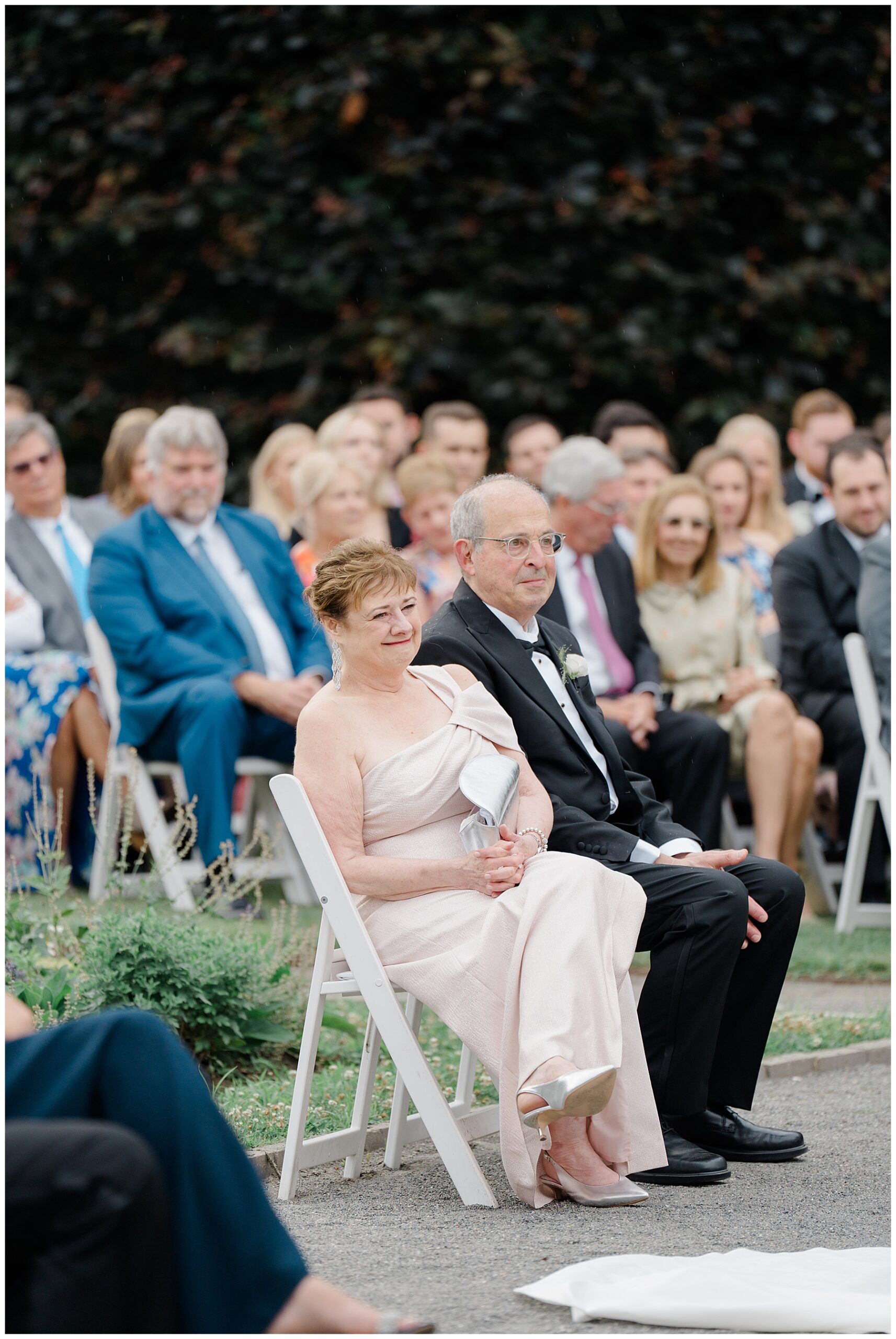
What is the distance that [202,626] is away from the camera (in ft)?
24.5

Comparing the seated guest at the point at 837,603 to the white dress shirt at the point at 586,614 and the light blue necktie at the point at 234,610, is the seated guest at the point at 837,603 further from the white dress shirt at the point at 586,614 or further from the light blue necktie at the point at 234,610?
the light blue necktie at the point at 234,610

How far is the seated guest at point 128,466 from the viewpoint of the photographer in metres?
8.39

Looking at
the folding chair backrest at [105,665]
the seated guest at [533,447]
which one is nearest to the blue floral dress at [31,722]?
the folding chair backrest at [105,665]

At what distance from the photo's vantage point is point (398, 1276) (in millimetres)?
3471

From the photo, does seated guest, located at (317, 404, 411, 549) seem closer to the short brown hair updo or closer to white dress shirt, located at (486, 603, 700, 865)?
white dress shirt, located at (486, 603, 700, 865)

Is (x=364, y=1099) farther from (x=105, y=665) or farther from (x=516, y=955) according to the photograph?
(x=105, y=665)

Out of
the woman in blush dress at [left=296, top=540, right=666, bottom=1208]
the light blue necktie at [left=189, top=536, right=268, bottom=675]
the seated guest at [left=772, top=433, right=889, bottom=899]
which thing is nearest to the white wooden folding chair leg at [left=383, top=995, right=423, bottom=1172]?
the woman in blush dress at [left=296, top=540, right=666, bottom=1208]

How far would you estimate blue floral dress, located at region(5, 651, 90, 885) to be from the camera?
24.1 ft

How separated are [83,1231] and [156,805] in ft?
15.5

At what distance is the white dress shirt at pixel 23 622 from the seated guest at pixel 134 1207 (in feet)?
15.9

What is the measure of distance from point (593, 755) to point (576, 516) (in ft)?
9.21

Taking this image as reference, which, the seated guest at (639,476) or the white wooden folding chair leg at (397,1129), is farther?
the seated guest at (639,476)

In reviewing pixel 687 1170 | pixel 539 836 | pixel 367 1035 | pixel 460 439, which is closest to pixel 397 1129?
pixel 367 1035

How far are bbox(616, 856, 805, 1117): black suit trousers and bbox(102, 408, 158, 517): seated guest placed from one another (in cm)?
453
